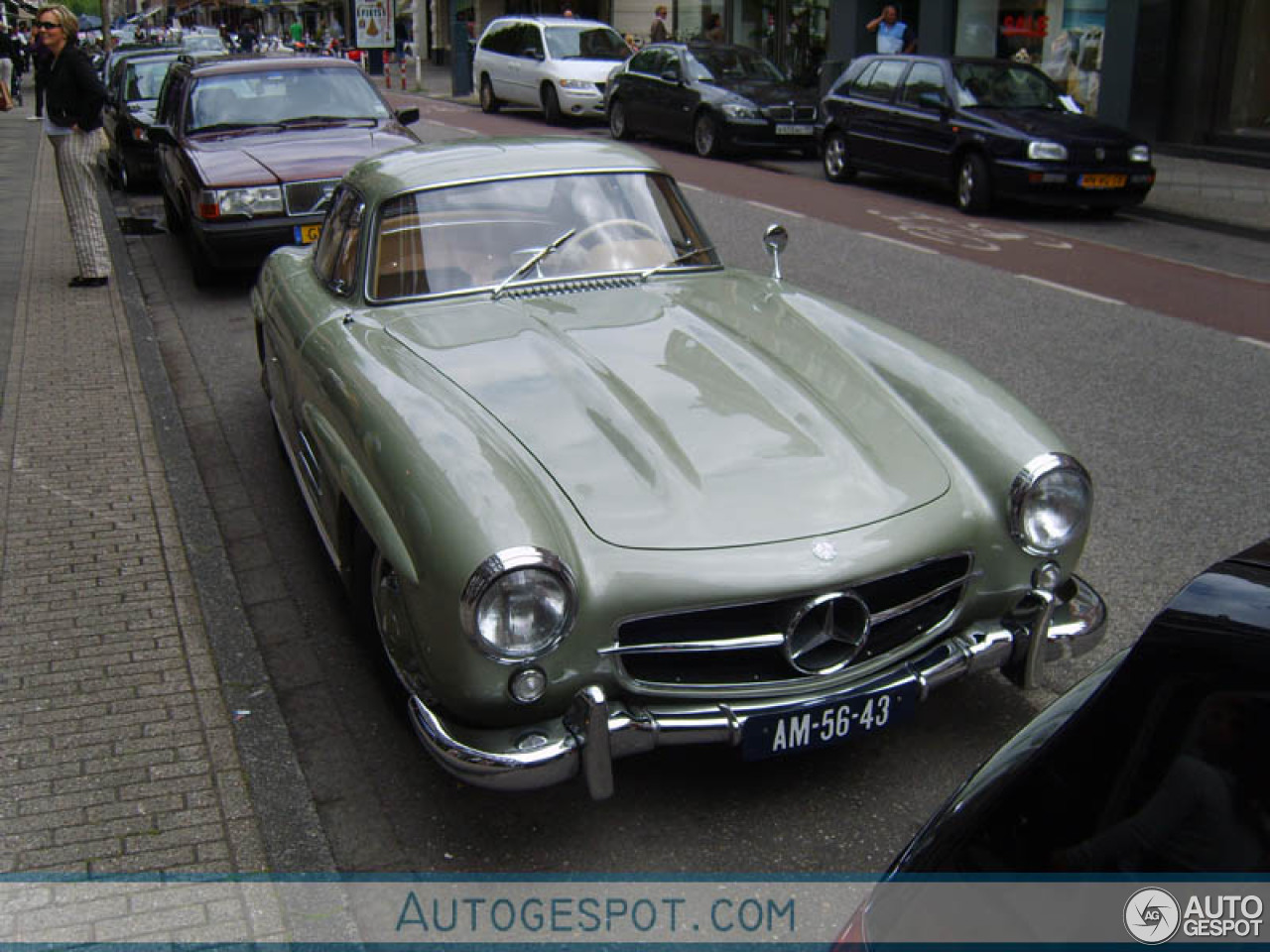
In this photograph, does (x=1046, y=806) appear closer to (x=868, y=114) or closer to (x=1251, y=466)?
(x=1251, y=466)

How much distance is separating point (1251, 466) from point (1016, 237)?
22.4 feet

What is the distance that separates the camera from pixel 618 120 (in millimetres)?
21031

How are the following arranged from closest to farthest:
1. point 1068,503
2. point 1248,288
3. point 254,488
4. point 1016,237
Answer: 1. point 1068,503
2. point 254,488
3. point 1248,288
4. point 1016,237

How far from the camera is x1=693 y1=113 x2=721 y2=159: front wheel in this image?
18.4m

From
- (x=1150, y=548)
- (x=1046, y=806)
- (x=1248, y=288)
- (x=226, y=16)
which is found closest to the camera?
(x=1046, y=806)

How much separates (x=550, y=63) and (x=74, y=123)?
51.4 feet

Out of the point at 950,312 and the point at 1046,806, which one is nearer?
the point at 1046,806

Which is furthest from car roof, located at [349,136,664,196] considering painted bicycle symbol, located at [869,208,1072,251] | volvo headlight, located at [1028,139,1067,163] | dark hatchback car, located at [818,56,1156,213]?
dark hatchback car, located at [818,56,1156,213]

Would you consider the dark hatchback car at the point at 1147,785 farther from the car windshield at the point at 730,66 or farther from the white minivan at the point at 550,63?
the white minivan at the point at 550,63

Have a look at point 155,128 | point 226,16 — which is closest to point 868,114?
point 155,128

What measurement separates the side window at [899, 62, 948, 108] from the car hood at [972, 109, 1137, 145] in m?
0.79

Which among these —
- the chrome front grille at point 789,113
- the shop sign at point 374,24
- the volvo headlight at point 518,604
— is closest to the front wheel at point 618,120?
the chrome front grille at point 789,113

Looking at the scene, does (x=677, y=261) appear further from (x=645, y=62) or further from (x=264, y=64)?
(x=645, y=62)

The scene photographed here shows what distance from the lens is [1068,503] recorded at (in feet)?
12.0
